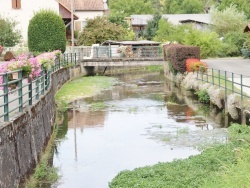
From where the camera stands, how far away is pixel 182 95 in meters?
35.0

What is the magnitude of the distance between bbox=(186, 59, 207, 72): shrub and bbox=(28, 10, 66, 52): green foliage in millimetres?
12434

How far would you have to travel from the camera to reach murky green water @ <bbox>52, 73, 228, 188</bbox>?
16.0m

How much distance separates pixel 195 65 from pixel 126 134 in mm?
16734

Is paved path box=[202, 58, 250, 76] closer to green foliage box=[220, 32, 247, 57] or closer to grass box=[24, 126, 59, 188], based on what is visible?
green foliage box=[220, 32, 247, 57]

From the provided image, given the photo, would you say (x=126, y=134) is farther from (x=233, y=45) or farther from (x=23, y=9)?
(x=233, y=45)

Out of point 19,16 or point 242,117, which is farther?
point 19,16

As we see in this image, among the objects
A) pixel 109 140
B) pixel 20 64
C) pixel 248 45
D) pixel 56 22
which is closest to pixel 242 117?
pixel 109 140

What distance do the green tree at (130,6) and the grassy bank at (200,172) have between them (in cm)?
9975

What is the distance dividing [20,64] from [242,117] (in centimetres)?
877

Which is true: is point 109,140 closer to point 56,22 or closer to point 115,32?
point 56,22

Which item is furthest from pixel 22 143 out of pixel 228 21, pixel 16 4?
pixel 228 21

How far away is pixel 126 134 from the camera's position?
2109cm

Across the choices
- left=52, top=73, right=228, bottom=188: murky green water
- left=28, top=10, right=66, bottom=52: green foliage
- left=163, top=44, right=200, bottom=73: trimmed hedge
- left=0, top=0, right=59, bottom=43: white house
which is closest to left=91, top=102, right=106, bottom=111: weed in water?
left=52, top=73, right=228, bottom=188: murky green water

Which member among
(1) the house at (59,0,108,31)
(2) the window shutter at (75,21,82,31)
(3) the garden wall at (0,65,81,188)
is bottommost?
(3) the garden wall at (0,65,81,188)
